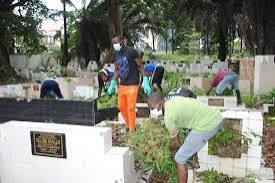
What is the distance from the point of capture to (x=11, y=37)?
1820cm

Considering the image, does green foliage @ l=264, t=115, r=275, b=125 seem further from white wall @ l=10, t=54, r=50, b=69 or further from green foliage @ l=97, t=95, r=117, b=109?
white wall @ l=10, t=54, r=50, b=69

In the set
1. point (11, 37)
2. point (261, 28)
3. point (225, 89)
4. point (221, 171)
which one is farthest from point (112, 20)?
point (221, 171)

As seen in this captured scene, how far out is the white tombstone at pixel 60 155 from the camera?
418 centimetres

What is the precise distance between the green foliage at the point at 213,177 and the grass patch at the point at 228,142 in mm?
241

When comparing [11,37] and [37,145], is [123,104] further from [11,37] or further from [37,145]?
[11,37]

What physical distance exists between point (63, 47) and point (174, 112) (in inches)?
783

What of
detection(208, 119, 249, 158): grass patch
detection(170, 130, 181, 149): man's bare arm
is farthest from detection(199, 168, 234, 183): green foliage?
detection(170, 130, 181, 149): man's bare arm

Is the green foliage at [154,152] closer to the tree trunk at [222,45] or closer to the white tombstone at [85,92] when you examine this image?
the white tombstone at [85,92]

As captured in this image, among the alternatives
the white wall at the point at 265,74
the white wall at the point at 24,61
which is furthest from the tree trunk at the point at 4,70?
the white wall at the point at 265,74

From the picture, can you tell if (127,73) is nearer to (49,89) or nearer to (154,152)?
(154,152)

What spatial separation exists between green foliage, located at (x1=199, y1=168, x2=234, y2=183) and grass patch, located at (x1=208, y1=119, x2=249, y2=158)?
241 millimetres

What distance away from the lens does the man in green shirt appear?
3.94m

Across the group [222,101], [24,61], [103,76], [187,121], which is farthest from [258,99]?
[24,61]

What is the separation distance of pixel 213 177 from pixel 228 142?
1.69 feet
